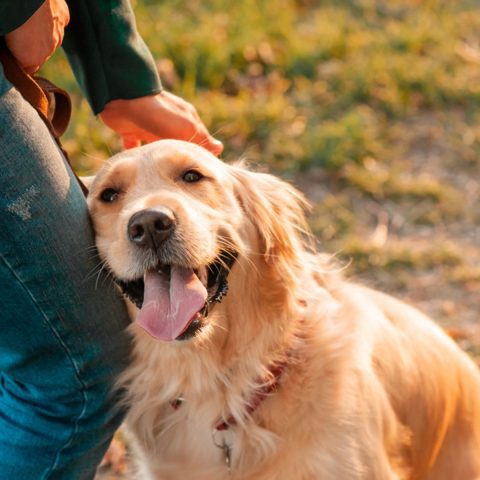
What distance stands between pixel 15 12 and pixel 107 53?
21.8 inches

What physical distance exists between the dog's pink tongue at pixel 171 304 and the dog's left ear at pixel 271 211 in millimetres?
362

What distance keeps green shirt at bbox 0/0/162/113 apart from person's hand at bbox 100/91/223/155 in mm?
44

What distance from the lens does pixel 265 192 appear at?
2.87 metres

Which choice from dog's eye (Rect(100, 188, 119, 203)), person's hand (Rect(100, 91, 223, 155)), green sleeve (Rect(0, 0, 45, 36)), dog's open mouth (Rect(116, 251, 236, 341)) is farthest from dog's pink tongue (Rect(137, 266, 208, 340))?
green sleeve (Rect(0, 0, 45, 36))

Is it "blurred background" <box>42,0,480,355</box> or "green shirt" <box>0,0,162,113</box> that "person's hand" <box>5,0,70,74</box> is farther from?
"blurred background" <box>42,0,480,355</box>

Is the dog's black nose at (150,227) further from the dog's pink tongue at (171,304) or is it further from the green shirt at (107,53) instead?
the green shirt at (107,53)

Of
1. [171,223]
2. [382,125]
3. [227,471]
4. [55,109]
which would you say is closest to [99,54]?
[55,109]

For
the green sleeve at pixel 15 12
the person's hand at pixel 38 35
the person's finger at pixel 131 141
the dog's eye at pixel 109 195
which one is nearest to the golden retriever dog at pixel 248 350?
the dog's eye at pixel 109 195

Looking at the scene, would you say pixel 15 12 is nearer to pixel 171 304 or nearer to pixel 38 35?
pixel 38 35

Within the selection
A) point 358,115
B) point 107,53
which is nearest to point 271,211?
point 107,53

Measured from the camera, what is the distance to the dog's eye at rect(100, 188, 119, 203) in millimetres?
2631

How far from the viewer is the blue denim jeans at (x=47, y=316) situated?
7.11ft

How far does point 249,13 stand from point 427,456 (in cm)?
451

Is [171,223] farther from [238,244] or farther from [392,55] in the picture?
[392,55]
